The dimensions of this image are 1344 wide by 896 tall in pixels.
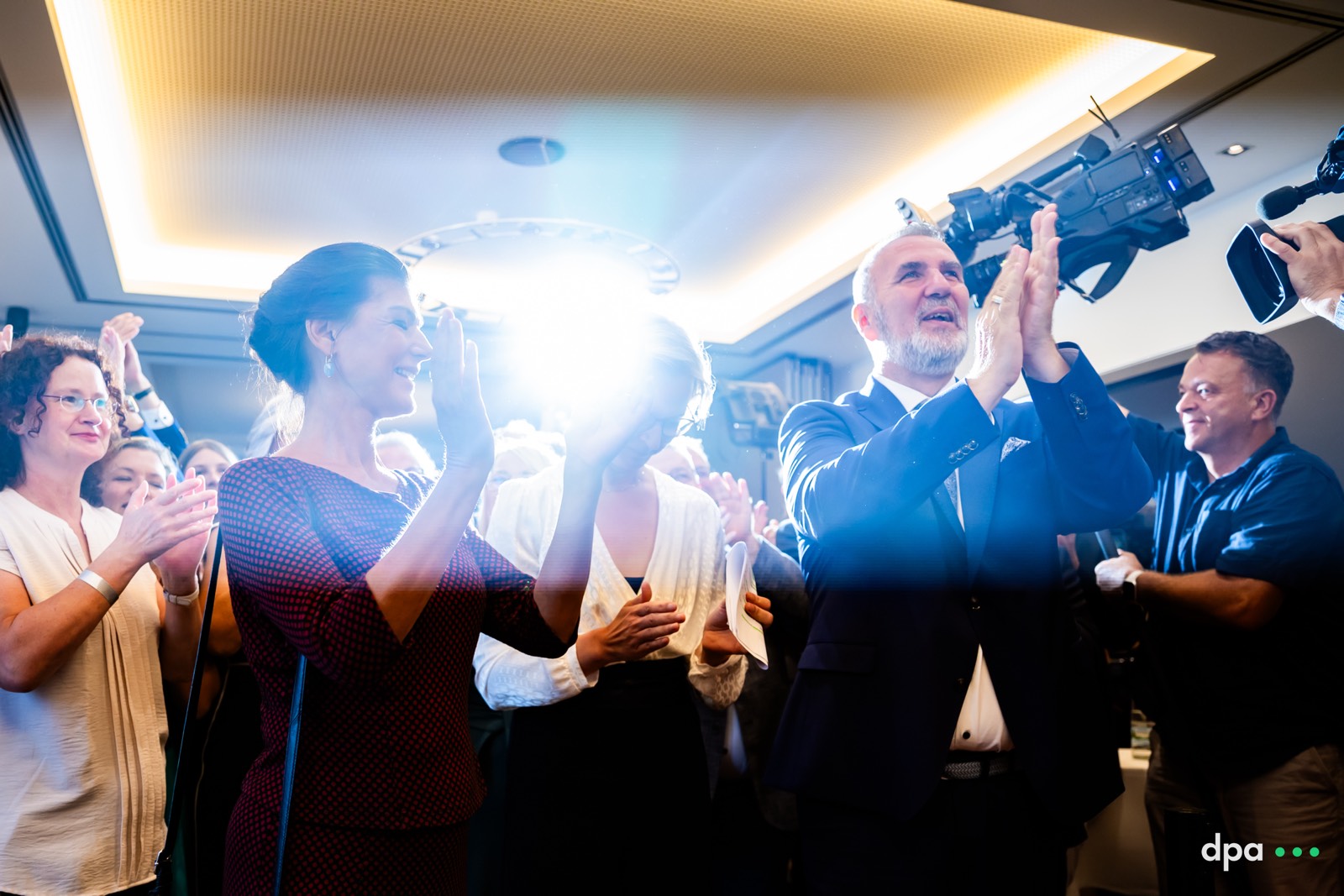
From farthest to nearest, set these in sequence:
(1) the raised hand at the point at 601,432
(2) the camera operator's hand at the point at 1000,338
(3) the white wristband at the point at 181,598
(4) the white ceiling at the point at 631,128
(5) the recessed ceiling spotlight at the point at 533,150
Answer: (5) the recessed ceiling spotlight at the point at 533,150 → (4) the white ceiling at the point at 631,128 → (3) the white wristband at the point at 181,598 → (2) the camera operator's hand at the point at 1000,338 → (1) the raised hand at the point at 601,432

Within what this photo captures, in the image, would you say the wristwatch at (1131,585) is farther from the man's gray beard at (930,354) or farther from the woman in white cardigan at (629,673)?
the woman in white cardigan at (629,673)

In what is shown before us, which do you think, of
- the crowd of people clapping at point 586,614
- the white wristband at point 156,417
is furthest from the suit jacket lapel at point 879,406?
the white wristband at point 156,417

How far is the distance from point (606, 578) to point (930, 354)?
614 millimetres

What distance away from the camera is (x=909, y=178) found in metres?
2.93

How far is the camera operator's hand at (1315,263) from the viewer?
129 centimetres

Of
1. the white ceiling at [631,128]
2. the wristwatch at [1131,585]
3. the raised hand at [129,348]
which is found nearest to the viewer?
the raised hand at [129,348]

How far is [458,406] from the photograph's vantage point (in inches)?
34.6

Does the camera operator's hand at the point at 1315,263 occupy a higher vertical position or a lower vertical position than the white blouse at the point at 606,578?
higher

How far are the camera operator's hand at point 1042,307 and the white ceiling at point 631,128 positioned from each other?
4.12ft

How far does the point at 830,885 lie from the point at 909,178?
91.8 inches

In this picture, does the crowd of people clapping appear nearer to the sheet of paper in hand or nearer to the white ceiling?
the sheet of paper in hand

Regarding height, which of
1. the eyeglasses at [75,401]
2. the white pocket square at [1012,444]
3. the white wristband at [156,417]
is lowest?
the white pocket square at [1012,444]

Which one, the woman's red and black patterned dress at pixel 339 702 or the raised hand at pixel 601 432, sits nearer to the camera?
the woman's red and black patterned dress at pixel 339 702

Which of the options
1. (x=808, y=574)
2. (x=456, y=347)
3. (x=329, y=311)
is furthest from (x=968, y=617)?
(x=329, y=311)
